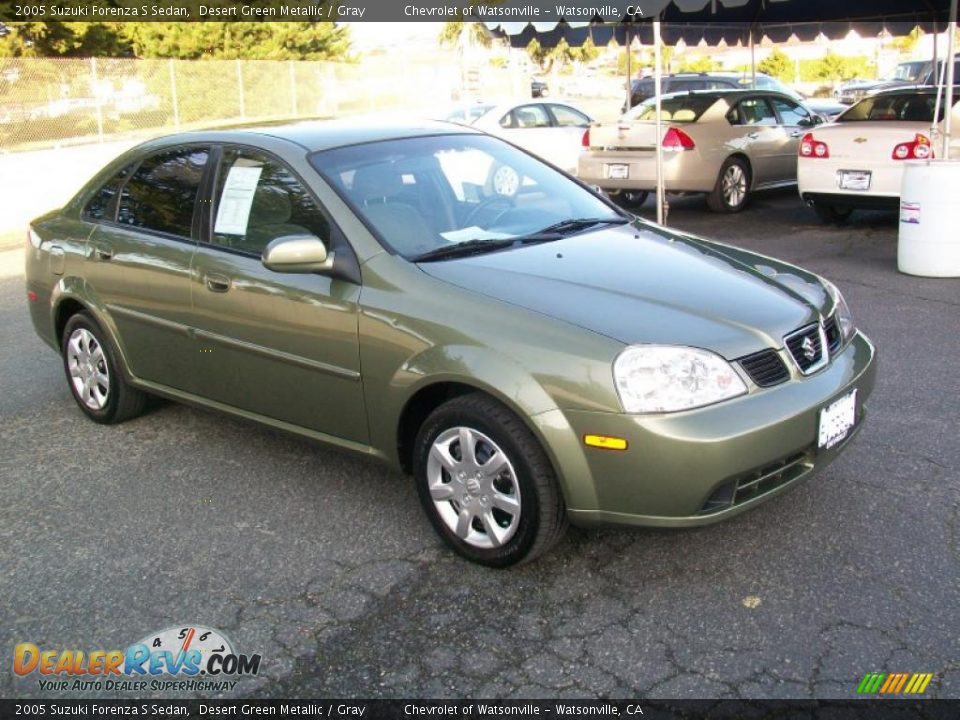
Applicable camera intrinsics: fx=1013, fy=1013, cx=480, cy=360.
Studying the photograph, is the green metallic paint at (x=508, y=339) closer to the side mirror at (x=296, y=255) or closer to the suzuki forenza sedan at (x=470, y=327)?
the suzuki forenza sedan at (x=470, y=327)

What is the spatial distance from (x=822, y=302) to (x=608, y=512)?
133 cm

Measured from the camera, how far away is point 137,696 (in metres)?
3.08

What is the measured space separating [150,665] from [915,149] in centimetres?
857

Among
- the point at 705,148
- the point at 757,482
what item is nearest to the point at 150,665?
the point at 757,482

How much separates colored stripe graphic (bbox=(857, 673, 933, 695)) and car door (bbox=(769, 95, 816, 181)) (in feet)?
Answer: 35.0

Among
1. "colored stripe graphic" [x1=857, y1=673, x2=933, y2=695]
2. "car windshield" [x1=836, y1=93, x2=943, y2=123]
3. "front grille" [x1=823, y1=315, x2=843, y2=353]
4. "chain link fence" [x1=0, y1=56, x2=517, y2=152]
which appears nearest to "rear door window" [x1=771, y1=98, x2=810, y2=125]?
"car windshield" [x1=836, y1=93, x2=943, y2=123]

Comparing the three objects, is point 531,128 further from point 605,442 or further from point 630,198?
point 605,442

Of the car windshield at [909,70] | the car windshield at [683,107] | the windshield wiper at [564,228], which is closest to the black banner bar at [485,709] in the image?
the windshield wiper at [564,228]

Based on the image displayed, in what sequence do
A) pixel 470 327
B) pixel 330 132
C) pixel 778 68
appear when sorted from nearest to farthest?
1. pixel 470 327
2. pixel 330 132
3. pixel 778 68

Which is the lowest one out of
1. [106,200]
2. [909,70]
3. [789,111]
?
[106,200]

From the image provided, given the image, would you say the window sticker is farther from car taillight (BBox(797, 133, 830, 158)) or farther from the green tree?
the green tree

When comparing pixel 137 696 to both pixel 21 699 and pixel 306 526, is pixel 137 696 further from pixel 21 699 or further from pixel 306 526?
pixel 306 526

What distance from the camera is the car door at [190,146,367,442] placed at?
13.1 feet

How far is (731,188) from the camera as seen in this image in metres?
12.5
